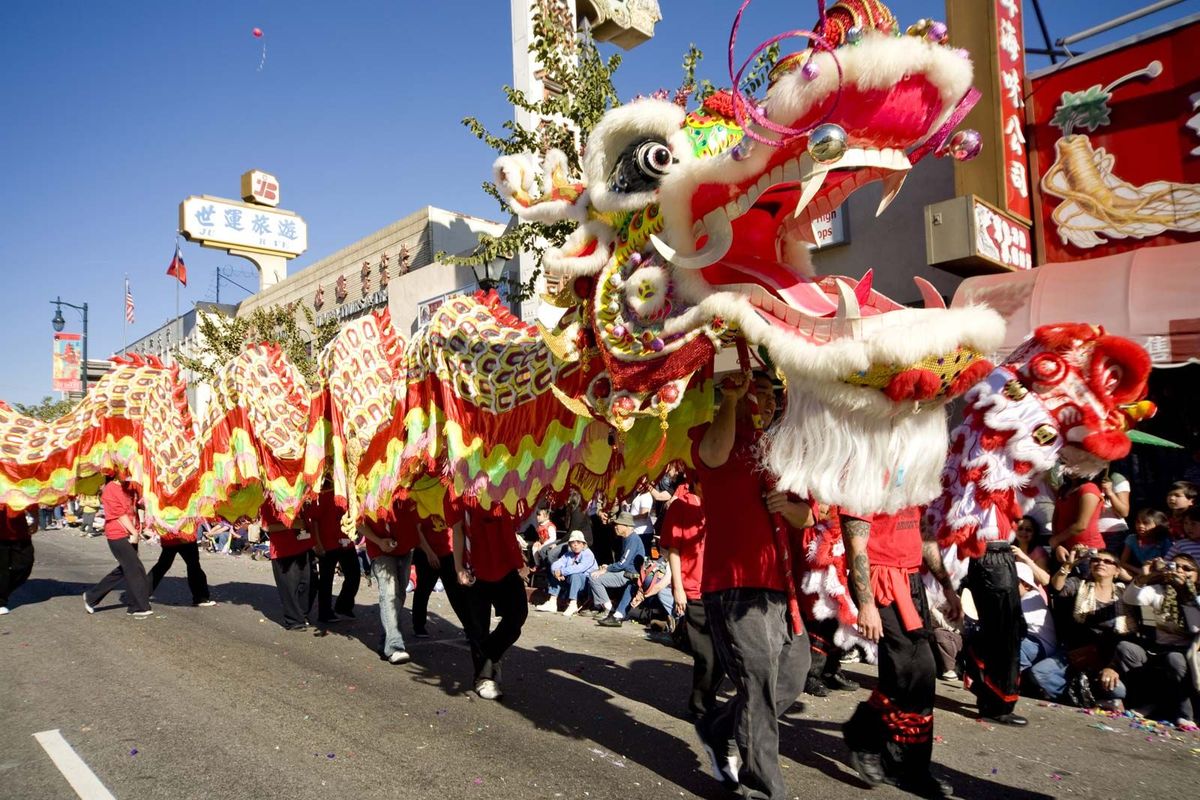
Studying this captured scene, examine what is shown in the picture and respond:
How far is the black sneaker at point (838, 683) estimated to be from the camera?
17.9ft

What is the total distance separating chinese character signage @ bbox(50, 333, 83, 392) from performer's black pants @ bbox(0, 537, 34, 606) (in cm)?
2841

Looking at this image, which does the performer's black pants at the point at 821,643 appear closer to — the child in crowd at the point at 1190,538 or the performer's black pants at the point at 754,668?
the performer's black pants at the point at 754,668

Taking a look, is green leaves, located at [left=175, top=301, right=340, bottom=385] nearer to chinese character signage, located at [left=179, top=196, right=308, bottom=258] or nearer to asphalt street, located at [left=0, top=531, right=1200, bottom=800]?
chinese character signage, located at [left=179, top=196, right=308, bottom=258]

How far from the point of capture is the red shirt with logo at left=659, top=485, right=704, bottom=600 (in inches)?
204

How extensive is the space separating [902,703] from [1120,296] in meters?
5.69

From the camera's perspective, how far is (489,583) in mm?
5195

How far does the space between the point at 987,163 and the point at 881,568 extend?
6670mm

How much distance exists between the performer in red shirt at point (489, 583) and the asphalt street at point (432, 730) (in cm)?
24

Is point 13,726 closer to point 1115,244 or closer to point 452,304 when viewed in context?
point 452,304

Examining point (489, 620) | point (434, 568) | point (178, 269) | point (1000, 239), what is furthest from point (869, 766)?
point (178, 269)

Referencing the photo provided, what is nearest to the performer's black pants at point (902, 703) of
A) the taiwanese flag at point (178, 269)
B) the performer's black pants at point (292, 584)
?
the performer's black pants at point (292, 584)

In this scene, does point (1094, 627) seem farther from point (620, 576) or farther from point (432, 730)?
point (620, 576)

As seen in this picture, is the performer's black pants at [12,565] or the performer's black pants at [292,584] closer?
the performer's black pants at [292,584]

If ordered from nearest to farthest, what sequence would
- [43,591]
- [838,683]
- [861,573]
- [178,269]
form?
[861,573] → [838,683] → [43,591] → [178,269]
